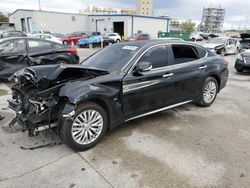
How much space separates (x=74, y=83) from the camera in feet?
10.6

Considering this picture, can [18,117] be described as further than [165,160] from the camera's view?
Yes

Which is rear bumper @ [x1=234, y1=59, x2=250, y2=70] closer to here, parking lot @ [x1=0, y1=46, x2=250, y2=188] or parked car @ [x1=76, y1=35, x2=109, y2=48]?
parking lot @ [x1=0, y1=46, x2=250, y2=188]

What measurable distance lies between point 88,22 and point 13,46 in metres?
38.2

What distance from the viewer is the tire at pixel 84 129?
10.1ft

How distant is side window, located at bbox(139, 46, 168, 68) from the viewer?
386 centimetres

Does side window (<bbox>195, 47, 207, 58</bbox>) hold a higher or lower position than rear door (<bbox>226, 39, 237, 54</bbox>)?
higher

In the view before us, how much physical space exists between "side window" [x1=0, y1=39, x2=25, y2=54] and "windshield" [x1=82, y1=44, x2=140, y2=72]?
3.63 metres

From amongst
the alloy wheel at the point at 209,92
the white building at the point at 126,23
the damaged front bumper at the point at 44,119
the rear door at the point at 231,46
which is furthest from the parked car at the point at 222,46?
the white building at the point at 126,23

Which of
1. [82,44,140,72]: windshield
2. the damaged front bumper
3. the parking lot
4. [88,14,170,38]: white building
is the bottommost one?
the parking lot

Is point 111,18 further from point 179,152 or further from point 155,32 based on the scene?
point 179,152

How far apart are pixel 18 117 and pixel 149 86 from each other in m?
2.08

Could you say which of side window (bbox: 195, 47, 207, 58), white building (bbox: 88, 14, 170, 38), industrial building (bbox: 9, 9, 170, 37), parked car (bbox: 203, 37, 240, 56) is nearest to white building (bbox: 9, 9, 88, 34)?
industrial building (bbox: 9, 9, 170, 37)

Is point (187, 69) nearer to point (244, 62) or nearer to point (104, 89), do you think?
point (104, 89)

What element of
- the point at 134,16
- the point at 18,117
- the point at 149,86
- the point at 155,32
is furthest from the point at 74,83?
the point at 155,32
